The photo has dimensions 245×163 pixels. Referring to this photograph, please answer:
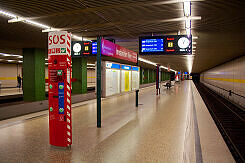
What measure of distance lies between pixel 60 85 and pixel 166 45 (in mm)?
4704

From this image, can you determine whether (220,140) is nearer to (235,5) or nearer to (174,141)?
(174,141)

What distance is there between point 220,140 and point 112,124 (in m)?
3.48

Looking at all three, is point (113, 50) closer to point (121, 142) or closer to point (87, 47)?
point (87, 47)

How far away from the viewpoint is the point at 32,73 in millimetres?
10625

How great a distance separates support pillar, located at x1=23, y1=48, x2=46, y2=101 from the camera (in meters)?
10.6

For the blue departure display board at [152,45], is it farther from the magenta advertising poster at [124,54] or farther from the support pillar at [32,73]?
the support pillar at [32,73]

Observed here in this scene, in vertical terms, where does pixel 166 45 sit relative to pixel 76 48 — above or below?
below

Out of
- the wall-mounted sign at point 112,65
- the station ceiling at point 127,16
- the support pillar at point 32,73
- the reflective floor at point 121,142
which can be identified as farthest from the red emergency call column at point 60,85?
the support pillar at point 32,73

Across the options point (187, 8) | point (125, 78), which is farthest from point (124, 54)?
point (187, 8)

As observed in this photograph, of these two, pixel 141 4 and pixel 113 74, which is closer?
pixel 141 4

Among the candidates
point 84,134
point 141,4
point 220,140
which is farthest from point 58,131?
point 220,140

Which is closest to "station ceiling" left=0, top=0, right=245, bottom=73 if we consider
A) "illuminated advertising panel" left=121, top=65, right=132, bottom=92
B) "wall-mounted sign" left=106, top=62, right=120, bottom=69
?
"wall-mounted sign" left=106, top=62, right=120, bottom=69

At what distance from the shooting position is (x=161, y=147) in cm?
449

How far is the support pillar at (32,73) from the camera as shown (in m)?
10.6
